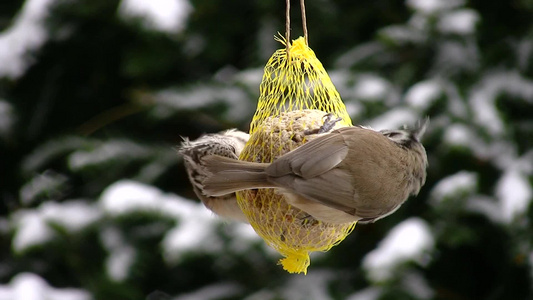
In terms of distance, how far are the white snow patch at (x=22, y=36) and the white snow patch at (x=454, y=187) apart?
2.90 m

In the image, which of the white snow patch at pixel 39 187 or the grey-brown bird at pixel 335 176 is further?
the white snow patch at pixel 39 187

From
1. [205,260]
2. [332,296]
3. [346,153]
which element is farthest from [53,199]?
[346,153]

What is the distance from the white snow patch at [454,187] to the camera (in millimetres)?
3911

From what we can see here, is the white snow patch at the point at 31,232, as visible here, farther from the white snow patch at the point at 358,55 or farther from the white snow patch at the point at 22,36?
the white snow patch at the point at 358,55

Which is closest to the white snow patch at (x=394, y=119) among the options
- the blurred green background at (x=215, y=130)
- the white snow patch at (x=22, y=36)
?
the blurred green background at (x=215, y=130)

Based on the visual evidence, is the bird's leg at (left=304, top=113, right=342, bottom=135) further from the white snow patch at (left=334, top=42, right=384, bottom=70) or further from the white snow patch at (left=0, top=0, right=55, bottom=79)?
the white snow patch at (left=0, top=0, right=55, bottom=79)

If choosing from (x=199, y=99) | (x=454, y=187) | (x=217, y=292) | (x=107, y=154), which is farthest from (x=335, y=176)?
(x=107, y=154)

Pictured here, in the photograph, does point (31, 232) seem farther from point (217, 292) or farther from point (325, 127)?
point (325, 127)

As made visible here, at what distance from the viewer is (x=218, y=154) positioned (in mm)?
2932

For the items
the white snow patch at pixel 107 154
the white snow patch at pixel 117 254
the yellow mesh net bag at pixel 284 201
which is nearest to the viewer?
the yellow mesh net bag at pixel 284 201

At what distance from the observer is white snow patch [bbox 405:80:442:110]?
405cm

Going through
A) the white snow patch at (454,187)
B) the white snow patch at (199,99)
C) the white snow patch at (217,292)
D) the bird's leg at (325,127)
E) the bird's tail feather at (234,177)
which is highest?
the bird's leg at (325,127)

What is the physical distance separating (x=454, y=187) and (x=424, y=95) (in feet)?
1.83

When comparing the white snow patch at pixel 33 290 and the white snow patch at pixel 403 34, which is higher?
the white snow patch at pixel 403 34
